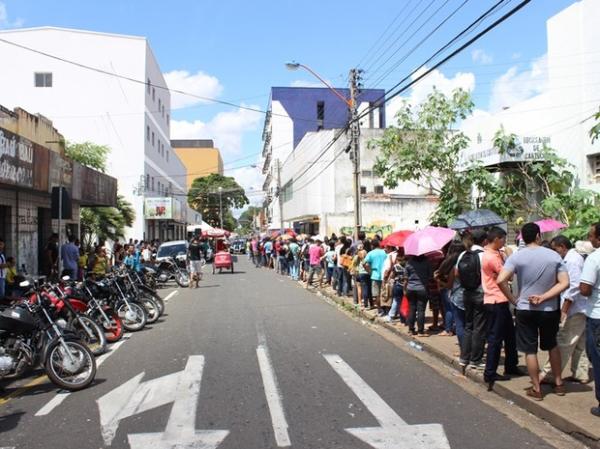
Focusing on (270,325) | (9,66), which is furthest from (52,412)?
(9,66)

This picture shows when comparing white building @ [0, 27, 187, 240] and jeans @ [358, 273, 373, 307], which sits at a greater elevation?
white building @ [0, 27, 187, 240]

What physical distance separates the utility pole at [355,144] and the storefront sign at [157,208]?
2213 centimetres

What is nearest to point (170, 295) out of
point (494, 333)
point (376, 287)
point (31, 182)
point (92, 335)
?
point (31, 182)

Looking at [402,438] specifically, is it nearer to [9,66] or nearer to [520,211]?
[520,211]

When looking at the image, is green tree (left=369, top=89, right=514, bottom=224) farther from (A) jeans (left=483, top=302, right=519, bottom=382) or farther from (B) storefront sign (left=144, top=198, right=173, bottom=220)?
(B) storefront sign (left=144, top=198, right=173, bottom=220)

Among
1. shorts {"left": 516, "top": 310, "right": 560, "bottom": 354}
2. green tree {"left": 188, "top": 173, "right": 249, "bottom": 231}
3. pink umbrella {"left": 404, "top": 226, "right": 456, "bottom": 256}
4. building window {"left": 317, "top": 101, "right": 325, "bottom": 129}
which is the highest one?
building window {"left": 317, "top": 101, "right": 325, "bottom": 129}

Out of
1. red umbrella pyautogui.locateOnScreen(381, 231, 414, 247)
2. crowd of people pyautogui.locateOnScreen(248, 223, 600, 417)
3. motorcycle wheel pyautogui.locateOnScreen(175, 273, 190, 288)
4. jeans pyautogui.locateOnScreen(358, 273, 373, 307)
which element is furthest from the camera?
motorcycle wheel pyautogui.locateOnScreen(175, 273, 190, 288)

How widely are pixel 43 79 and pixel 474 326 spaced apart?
38.3m

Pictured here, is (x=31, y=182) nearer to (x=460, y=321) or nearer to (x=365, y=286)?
(x=365, y=286)

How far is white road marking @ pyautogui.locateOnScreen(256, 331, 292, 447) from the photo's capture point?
5257 millimetres

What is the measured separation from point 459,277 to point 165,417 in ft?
13.0

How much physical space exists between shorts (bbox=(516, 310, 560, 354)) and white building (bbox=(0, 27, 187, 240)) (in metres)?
34.9

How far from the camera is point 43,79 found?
38625 millimetres

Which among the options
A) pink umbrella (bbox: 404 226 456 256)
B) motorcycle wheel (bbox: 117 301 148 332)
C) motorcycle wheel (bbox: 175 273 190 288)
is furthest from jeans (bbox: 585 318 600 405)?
motorcycle wheel (bbox: 175 273 190 288)
